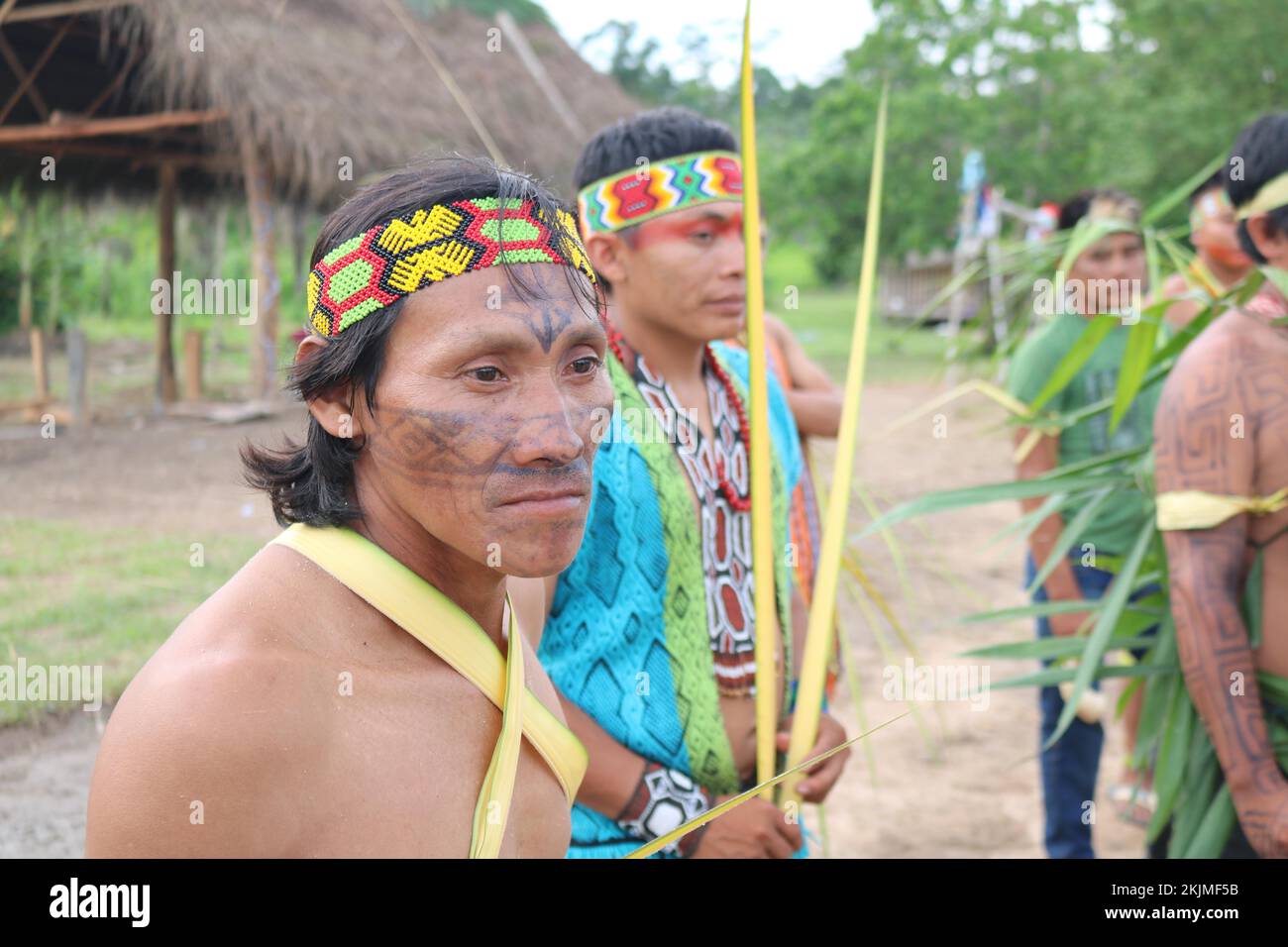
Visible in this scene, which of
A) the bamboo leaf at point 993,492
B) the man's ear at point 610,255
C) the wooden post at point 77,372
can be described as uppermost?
the wooden post at point 77,372

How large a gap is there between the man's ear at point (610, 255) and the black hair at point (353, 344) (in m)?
0.80

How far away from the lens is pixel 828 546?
173 centimetres

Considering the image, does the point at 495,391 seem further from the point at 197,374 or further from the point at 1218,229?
the point at 197,374

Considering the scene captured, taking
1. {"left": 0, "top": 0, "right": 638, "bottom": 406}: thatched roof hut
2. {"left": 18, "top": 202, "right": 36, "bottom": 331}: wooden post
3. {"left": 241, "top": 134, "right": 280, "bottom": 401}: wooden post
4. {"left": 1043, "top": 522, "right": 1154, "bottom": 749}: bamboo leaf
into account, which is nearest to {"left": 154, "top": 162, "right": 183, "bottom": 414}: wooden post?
{"left": 0, "top": 0, "right": 638, "bottom": 406}: thatched roof hut

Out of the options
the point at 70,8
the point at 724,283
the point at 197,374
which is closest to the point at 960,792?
the point at 724,283

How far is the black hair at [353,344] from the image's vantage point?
1.28 m

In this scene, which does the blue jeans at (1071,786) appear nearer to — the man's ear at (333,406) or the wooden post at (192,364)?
the man's ear at (333,406)

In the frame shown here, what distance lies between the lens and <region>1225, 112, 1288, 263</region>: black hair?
93.1 inches

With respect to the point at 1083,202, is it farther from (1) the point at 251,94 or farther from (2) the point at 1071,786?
(1) the point at 251,94

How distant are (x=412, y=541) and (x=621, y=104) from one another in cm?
1670

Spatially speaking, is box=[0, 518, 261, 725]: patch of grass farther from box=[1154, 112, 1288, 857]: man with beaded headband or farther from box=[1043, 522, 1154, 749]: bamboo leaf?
box=[1154, 112, 1288, 857]: man with beaded headband

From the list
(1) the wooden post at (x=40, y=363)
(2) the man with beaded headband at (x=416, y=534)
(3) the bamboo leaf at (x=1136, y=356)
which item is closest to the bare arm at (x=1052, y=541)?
(3) the bamboo leaf at (x=1136, y=356)

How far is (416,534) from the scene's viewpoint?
4.37 feet

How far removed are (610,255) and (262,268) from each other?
10.2 meters
